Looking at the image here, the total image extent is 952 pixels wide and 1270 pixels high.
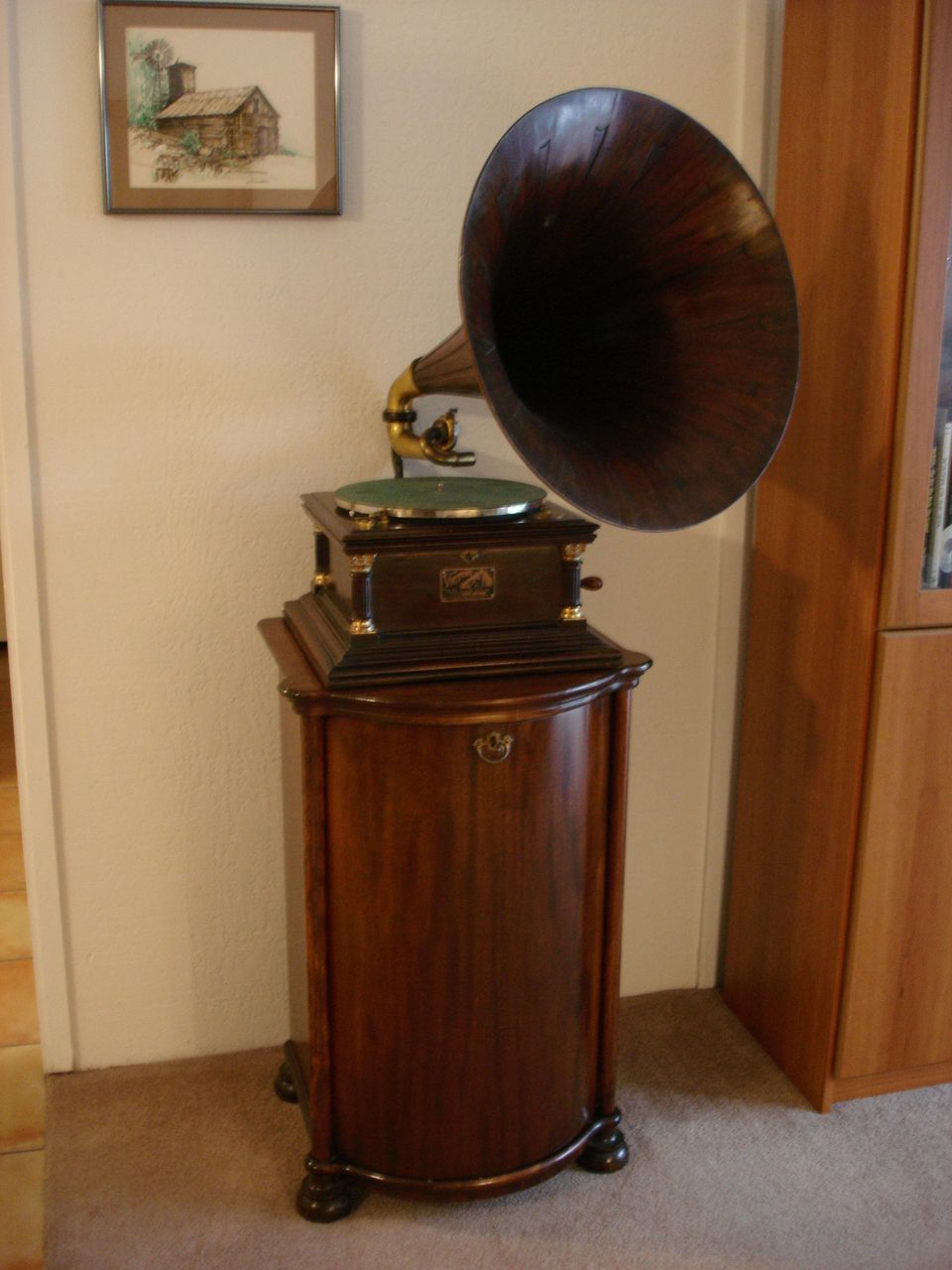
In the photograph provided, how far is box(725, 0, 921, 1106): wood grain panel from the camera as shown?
1726 mm

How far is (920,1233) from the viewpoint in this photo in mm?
1732

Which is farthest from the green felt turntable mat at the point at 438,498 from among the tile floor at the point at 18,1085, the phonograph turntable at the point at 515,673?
the tile floor at the point at 18,1085

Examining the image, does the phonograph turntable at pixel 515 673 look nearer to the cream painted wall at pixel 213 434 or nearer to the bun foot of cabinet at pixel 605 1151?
the bun foot of cabinet at pixel 605 1151

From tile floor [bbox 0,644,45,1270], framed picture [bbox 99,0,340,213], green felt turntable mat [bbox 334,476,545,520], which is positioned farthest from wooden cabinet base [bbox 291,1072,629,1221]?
framed picture [bbox 99,0,340,213]

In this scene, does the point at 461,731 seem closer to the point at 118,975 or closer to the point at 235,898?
the point at 235,898

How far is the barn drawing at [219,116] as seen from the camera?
1782 mm

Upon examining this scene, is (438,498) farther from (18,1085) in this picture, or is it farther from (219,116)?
(18,1085)

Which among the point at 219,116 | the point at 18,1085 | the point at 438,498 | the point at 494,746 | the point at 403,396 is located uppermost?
the point at 219,116

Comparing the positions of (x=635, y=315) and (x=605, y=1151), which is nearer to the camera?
(x=635, y=315)

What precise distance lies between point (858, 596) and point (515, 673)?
0.57 meters

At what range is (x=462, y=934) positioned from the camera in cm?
162

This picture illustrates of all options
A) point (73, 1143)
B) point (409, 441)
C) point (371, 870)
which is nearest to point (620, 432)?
point (409, 441)

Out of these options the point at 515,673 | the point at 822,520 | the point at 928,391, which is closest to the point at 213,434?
the point at 515,673

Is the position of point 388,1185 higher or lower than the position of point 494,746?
lower
